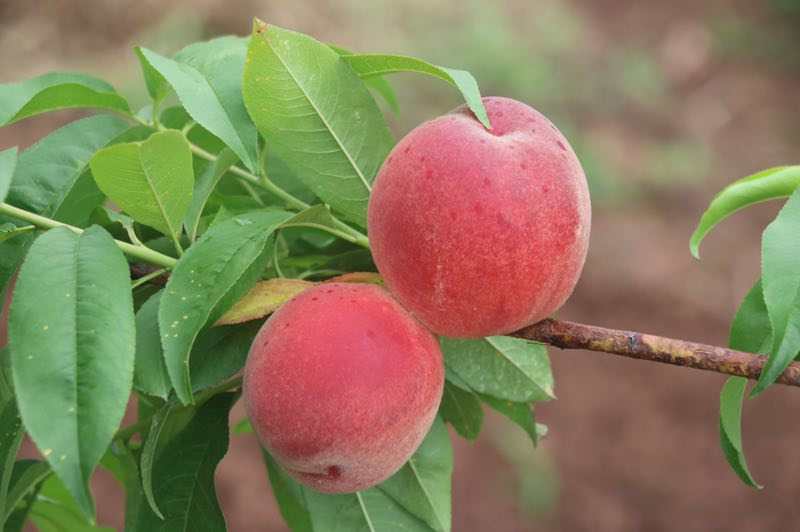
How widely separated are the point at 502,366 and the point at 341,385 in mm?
188

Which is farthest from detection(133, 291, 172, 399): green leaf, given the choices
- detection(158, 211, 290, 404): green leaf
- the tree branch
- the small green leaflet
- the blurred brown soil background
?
the blurred brown soil background

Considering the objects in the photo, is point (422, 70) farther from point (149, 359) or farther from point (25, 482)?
point (25, 482)

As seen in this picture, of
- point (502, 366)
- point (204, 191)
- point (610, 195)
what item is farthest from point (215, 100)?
point (610, 195)

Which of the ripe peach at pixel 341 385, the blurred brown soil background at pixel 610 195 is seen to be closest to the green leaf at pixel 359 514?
the ripe peach at pixel 341 385

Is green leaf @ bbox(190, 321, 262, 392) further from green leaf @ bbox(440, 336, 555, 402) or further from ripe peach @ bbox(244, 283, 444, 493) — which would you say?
green leaf @ bbox(440, 336, 555, 402)

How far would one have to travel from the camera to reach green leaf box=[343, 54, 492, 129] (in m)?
0.59

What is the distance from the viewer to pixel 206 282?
611 millimetres

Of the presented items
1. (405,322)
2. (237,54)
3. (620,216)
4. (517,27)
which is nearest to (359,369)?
(405,322)

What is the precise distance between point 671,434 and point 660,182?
922mm

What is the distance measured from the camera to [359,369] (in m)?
0.60

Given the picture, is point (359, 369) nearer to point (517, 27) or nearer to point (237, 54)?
point (237, 54)

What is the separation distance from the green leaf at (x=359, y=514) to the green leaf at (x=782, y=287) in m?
0.28

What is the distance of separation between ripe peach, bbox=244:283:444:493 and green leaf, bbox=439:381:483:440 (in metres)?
0.19

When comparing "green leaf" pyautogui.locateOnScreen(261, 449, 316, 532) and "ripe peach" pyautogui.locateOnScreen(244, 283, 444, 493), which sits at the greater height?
"ripe peach" pyautogui.locateOnScreen(244, 283, 444, 493)
